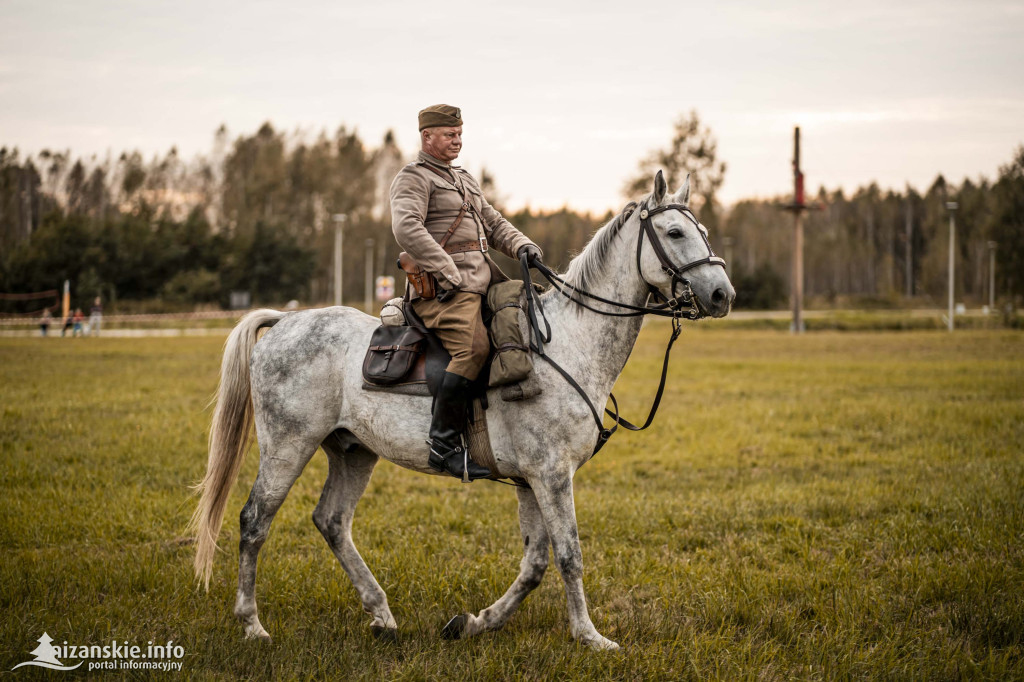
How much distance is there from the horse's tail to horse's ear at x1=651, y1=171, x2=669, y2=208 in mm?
2847

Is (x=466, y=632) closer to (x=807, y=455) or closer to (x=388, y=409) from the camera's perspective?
(x=388, y=409)

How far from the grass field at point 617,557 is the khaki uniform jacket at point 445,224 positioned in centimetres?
235

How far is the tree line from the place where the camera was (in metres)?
60.1

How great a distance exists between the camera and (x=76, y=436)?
11.3m

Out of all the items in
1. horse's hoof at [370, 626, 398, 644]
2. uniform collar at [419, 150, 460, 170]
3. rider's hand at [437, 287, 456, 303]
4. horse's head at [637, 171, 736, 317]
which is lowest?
horse's hoof at [370, 626, 398, 644]

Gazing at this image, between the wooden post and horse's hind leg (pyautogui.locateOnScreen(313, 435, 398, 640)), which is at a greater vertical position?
the wooden post

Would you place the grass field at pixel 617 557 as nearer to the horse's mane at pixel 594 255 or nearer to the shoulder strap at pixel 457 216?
the horse's mane at pixel 594 255

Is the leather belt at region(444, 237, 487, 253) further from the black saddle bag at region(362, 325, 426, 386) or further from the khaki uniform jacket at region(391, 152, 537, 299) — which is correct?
the black saddle bag at region(362, 325, 426, 386)

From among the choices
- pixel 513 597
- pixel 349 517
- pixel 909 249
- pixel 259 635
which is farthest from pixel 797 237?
pixel 909 249

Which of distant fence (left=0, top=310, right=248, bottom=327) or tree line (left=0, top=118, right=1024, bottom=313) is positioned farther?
tree line (left=0, top=118, right=1024, bottom=313)

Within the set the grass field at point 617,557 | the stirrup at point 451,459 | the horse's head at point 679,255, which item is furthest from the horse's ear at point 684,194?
the grass field at point 617,557

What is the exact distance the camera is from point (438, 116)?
513cm

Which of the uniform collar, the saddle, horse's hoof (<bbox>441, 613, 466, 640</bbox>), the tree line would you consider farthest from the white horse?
the tree line

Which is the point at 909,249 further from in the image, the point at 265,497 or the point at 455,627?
the point at 265,497
